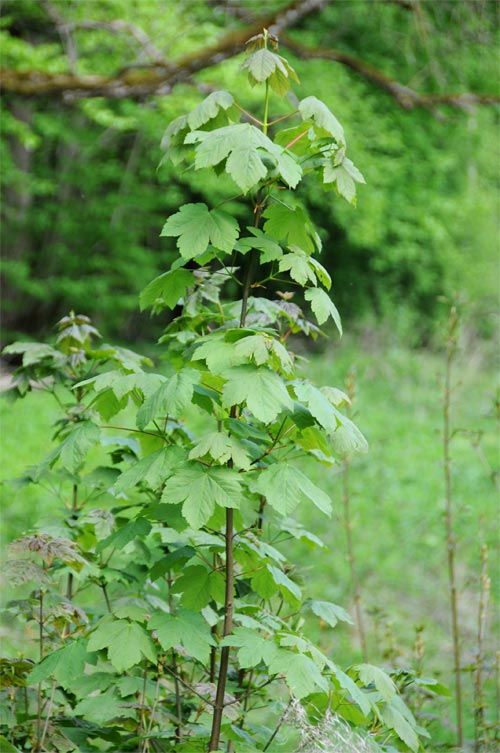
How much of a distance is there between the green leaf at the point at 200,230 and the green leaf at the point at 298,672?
3.00 feet

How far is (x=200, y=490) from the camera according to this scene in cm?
212

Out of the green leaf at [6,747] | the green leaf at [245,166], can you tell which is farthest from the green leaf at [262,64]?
the green leaf at [6,747]

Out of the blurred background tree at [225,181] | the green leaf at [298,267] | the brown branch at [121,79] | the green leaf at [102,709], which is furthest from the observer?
the blurred background tree at [225,181]

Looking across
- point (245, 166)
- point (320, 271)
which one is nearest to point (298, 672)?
point (320, 271)

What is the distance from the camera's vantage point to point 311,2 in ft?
36.1

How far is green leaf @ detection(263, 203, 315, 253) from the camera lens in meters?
2.37

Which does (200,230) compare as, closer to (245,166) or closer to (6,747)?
(245,166)

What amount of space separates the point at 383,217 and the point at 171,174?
3399 millimetres

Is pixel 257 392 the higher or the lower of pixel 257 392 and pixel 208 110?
the lower

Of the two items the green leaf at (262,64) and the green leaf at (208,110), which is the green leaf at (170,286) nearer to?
the green leaf at (208,110)

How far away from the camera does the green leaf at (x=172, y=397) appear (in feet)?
6.86

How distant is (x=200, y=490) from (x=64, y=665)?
59 centimetres

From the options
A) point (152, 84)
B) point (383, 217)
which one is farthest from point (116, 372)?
point (383, 217)

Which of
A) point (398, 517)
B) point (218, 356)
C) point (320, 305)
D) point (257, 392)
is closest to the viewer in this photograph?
point (257, 392)
